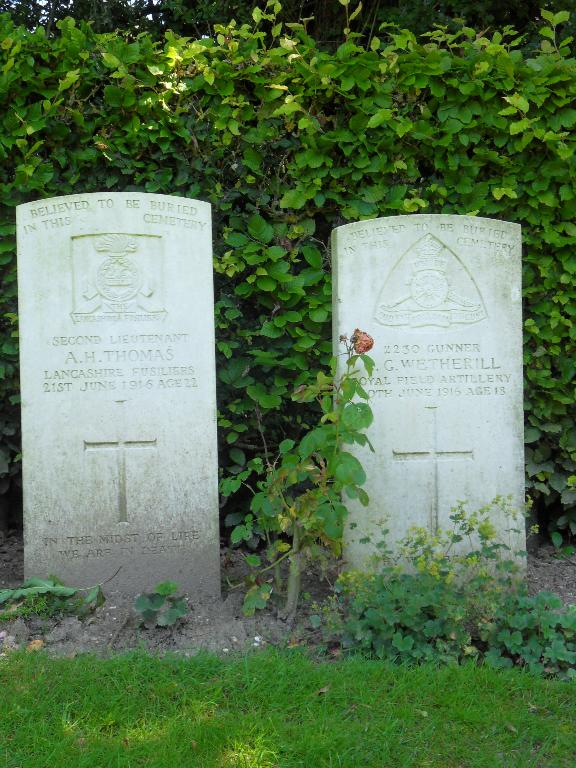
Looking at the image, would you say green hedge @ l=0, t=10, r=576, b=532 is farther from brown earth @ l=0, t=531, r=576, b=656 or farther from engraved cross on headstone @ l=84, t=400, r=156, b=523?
brown earth @ l=0, t=531, r=576, b=656

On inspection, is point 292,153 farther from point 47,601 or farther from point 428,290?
point 47,601

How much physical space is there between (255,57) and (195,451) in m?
2.30

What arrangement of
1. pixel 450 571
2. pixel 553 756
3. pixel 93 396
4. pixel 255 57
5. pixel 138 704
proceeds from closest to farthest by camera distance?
pixel 553 756
pixel 138 704
pixel 450 571
pixel 93 396
pixel 255 57

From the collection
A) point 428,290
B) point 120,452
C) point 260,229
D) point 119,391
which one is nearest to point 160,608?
point 120,452

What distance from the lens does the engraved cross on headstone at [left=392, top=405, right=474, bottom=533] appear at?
153 inches

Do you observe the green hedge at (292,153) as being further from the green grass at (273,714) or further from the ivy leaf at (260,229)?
the green grass at (273,714)

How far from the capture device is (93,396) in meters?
3.87

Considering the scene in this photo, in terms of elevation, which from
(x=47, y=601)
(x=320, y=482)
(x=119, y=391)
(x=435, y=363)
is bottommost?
(x=47, y=601)

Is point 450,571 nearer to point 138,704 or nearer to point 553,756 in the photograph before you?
point 553,756

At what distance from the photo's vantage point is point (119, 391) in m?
3.88

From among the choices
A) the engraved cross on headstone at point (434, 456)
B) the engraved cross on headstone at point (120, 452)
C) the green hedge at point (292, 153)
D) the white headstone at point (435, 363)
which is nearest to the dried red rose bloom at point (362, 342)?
the white headstone at point (435, 363)

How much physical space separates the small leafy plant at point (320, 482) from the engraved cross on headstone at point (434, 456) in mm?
405

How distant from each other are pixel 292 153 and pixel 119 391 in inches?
73.2

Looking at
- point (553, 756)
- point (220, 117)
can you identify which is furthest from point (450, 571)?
point (220, 117)
